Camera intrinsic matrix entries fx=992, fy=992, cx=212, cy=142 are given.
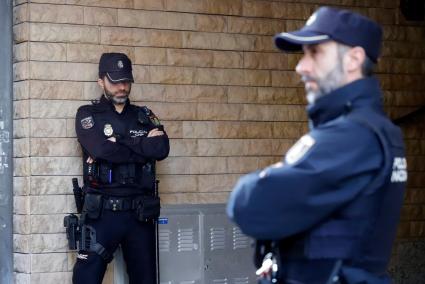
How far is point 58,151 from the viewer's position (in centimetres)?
696

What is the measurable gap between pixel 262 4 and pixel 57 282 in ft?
8.80

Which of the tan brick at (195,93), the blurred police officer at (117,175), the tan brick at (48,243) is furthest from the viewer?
the tan brick at (195,93)

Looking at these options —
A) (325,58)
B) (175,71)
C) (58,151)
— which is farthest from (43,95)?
(325,58)

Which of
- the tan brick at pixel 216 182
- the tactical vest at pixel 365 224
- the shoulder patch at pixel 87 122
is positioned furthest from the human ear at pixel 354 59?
the tan brick at pixel 216 182

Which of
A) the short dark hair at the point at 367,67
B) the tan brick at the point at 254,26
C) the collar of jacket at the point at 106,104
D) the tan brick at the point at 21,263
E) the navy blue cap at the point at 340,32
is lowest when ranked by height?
the tan brick at the point at 21,263

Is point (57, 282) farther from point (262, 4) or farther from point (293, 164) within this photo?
point (293, 164)

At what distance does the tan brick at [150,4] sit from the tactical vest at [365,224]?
434cm

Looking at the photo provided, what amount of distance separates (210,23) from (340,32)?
4438mm

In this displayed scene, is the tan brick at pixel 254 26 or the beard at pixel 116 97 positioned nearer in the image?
the beard at pixel 116 97

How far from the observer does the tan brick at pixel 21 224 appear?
271 inches

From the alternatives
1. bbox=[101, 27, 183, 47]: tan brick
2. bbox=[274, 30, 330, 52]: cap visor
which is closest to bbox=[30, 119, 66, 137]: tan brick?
bbox=[101, 27, 183, 47]: tan brick

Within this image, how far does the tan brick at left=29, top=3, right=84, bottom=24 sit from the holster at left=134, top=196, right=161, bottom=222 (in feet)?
4.44

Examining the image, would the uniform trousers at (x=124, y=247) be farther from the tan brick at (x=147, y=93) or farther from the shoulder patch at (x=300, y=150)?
the shoulder patch at (x=300, y=150)

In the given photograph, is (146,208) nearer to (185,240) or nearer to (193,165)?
(185,240)
